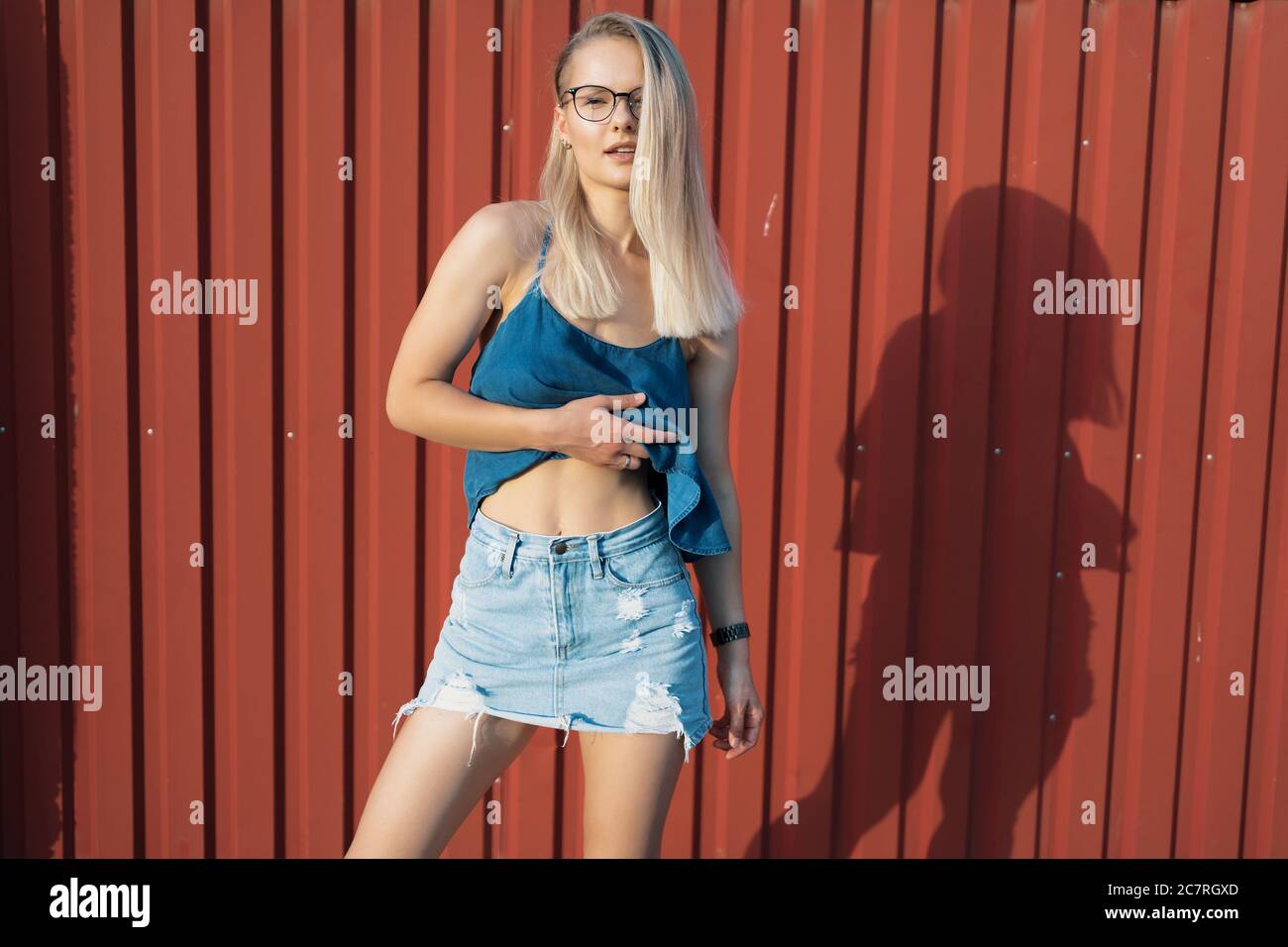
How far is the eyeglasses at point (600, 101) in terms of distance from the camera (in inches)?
73.9

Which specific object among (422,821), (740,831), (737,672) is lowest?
(740,831)

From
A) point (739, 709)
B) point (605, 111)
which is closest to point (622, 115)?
point (605, 111)

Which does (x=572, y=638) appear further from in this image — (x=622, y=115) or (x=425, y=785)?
(x=622, y=115)

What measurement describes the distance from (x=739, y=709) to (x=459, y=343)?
93cm

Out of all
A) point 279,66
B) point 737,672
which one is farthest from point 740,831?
point 279,66

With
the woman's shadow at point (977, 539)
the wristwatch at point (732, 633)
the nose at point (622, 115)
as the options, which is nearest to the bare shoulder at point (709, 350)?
the nose at point (622, 115)

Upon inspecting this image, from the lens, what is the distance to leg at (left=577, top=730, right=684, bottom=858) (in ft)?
6.25

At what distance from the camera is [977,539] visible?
335 cm

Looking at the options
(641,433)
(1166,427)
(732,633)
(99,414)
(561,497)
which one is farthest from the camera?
(1166,427)

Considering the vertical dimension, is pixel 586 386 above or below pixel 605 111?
below

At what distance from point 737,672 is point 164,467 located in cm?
202

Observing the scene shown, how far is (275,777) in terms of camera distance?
3.30m

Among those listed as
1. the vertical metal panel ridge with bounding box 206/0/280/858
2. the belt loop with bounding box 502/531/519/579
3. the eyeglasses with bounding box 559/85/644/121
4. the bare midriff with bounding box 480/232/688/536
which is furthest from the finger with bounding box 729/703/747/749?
the vertical metal panel ridge with bounding box 206/0/280/858

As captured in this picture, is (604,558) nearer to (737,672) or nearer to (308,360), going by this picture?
(737,672)
